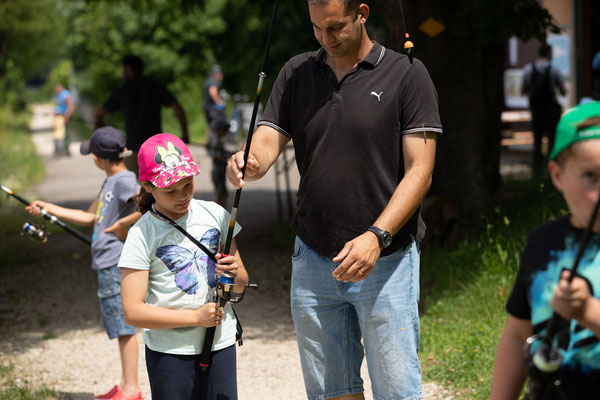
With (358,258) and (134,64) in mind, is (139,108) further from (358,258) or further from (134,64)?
(358,258)

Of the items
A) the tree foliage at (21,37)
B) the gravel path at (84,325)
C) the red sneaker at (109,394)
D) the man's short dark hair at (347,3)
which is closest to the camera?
the man's short dark hair at (347,3)

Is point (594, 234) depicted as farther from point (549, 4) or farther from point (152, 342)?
point (549, 4)

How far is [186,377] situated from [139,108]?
19.2 feet

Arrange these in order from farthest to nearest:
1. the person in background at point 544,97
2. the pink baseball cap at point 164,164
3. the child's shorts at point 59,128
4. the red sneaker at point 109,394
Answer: the child's shorts at point 59,128 → the person in background at point 544,97 → the red sneaker at point 109,394 → the pink baseball cap at point 164,164

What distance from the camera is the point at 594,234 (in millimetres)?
2035

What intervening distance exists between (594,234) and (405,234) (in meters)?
1.05

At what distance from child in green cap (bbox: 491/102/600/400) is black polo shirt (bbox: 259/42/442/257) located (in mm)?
891

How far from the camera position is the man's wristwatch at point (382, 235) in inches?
110

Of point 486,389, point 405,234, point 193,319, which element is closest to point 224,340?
point 193,319

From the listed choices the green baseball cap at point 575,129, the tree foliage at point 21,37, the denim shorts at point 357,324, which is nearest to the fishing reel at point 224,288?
the denim shorts at point 357,324

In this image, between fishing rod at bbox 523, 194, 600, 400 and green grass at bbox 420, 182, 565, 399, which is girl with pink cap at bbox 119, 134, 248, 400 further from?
→ green grass at bbox 420, 182, 565, 399

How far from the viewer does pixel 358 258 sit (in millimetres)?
2754

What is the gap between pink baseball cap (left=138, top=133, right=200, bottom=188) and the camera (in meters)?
3.08

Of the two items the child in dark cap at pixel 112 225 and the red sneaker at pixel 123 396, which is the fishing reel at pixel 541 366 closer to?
the child in dark cap at pixel 112 225
